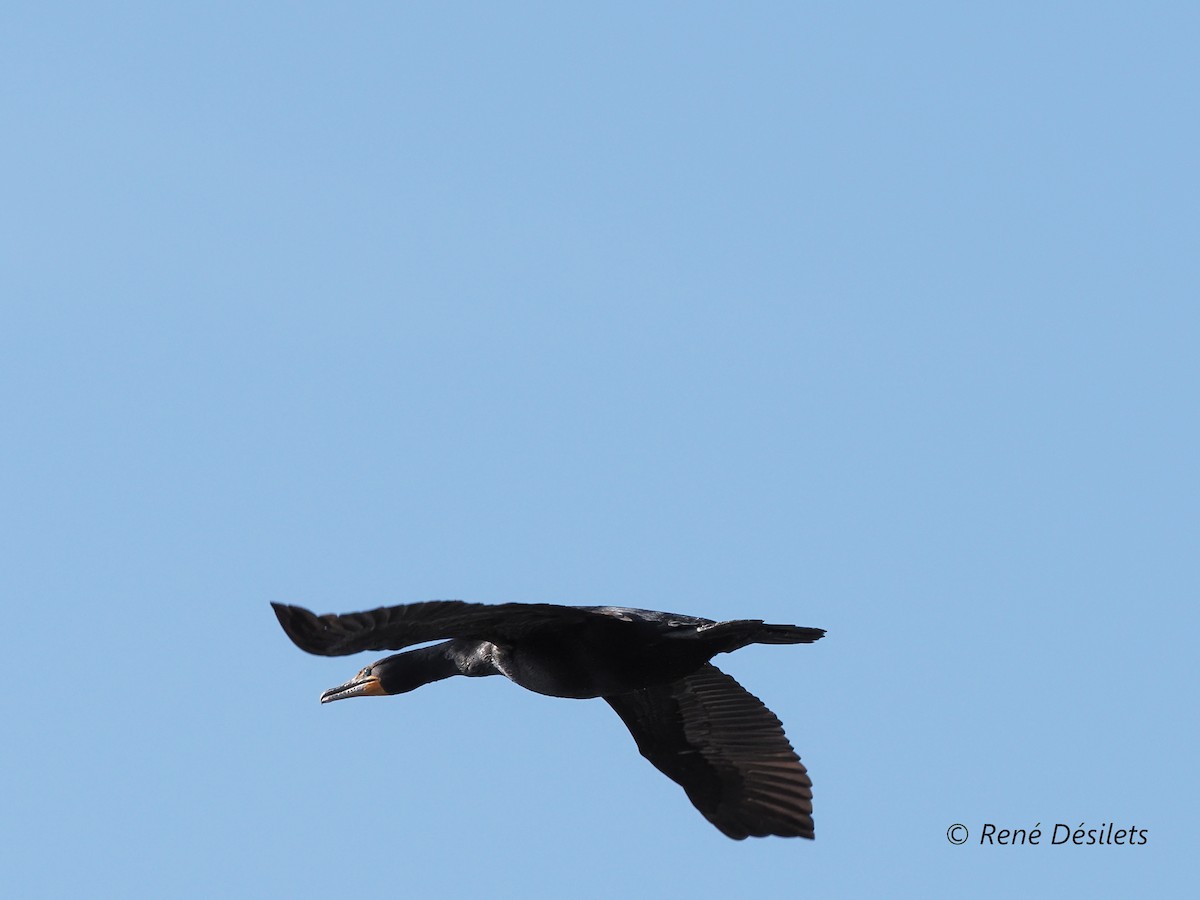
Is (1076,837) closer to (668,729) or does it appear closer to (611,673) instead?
(668,729)

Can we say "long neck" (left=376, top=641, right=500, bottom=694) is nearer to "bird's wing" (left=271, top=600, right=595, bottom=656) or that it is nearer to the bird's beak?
the bird's beak

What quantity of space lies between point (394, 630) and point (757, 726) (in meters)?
4.61

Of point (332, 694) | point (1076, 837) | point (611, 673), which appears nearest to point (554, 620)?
point (611, 673)

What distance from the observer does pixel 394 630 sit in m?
10.5

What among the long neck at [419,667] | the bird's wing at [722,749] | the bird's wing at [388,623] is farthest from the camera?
the bird's wing at [722,749]

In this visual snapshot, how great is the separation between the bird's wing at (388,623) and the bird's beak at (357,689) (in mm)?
2022

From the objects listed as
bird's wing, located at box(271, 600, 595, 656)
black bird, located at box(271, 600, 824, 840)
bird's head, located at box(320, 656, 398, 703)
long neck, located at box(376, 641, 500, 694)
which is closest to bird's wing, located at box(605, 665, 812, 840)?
Answer: black bird, located at box(271, 600, 824, 840)

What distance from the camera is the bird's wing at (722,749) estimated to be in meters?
13.8

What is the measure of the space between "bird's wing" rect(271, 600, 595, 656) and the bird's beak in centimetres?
202

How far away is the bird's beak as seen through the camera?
1350 cm

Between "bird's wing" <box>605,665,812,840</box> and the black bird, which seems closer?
the black bird

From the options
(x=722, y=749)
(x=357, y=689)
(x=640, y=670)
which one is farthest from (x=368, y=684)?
(x=722, y=749)

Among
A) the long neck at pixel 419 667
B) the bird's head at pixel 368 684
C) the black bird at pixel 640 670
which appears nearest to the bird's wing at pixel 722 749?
the black bird at pixel 640 670

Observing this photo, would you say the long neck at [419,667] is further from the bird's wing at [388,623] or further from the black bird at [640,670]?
the bird's wing at [388,623]
